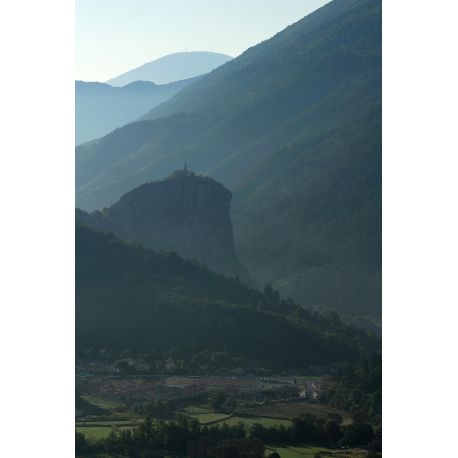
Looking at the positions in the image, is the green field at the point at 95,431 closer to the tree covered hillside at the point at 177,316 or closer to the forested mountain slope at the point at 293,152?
the tree covered hillside at the point at 177,316

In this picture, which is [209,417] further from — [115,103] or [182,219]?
[115,103]

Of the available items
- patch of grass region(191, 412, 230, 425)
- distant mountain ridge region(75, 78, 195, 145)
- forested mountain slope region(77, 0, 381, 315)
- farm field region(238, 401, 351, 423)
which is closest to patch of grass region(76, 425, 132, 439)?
patch of grass region(191, 412, 230, 425)

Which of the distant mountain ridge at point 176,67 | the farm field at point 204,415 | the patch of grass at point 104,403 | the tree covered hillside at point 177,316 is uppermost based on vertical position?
the distant mountain ridge at point 176,67

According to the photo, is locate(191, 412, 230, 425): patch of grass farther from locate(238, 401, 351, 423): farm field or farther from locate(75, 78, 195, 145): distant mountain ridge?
locate(75, 78, 195, 145): distant mountain ridge

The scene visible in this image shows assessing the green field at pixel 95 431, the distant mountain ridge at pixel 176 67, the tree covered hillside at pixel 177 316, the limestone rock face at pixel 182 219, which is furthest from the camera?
the distant mountain ridge at pixel 176 67

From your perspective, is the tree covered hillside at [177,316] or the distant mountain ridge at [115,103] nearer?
the tree covered hillside at [177,316]

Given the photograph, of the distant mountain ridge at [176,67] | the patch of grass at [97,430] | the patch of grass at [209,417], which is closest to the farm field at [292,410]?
the patch of grass at [209,417]

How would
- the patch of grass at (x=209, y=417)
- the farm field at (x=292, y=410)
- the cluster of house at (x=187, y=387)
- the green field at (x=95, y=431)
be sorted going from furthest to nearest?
1. the cluster of house at (x=187, y=387)
2. the farm field at (x=292, y=410)
3. the patch of grass at (x=209, y=417)
4. the green field at (x=95, y=431)
